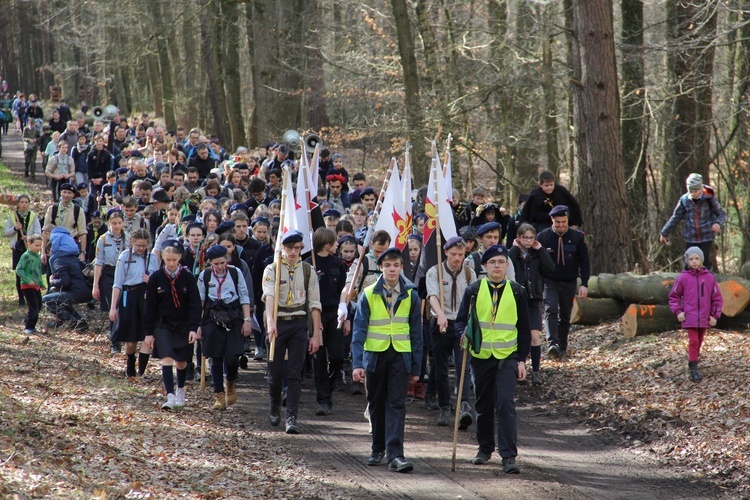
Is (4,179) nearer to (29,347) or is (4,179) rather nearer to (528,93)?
(528,93)

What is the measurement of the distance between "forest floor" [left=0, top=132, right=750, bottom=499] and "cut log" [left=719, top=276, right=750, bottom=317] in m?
0.38

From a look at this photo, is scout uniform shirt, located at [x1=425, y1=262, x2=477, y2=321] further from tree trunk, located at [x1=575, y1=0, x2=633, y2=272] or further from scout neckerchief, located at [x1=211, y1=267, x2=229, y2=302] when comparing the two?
tree trunk, located at [x1=575, y1=0, x2=633, y2=272]

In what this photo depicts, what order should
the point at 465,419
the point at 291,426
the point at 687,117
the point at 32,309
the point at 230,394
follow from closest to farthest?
the point at 291,426
the point at 465,419
the point at 230,394
the point at 32,309
the point at 687,117

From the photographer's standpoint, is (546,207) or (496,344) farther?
(546,207)

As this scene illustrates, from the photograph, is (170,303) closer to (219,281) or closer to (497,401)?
(219,281)

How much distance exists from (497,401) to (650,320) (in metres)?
5.45

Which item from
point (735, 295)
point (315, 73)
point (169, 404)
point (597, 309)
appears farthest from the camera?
point (315, 73)

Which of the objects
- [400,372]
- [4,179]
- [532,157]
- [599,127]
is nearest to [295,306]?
[400,372]

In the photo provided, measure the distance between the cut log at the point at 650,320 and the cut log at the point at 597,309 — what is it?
4.75ft

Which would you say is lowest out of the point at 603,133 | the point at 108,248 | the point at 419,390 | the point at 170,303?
the point at 419,390

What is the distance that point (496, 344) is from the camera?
8867 mm

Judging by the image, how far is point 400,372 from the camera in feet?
29.0

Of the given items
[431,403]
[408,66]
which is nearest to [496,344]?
[431,403]

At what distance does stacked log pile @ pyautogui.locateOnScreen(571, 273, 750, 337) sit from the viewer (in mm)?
12734
